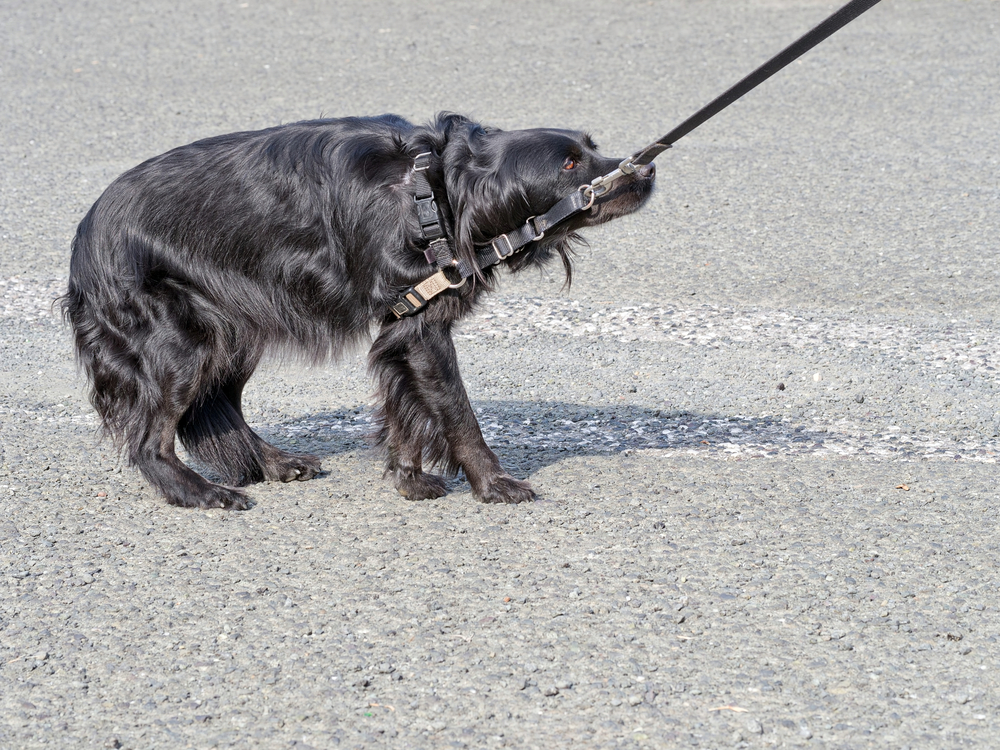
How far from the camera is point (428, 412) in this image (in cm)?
412

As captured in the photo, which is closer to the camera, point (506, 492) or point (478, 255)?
point (478, 255)

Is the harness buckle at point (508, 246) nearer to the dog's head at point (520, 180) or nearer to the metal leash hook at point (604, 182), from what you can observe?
the dog's head at point (520, 180)

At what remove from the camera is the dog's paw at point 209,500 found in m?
4.07

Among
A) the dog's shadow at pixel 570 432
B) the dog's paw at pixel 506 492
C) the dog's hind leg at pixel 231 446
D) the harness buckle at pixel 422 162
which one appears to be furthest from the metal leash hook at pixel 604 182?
the dog's hind leg at pixel 231 446

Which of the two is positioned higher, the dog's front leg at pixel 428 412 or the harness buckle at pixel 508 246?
the harness buckle at pixel 508 246

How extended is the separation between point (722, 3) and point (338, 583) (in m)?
11.6

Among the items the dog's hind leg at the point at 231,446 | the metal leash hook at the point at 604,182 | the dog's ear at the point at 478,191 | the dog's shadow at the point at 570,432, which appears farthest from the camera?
the dog's shadow at the point at 570,432

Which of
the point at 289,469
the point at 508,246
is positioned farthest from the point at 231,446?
the point at 508,246

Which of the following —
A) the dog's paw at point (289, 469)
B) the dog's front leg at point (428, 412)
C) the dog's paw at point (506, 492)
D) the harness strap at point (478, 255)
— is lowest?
the dog's paw at point (289, 469)

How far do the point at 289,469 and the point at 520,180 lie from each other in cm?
151

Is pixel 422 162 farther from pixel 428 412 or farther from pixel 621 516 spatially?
pixel 621 516

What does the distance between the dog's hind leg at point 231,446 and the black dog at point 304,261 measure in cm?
15

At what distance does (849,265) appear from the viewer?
22.4ft

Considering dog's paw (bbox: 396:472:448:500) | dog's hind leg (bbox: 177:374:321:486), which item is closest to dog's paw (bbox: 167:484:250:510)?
dog's hind leg (bbox: 177:374:321:486)
